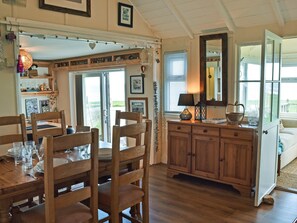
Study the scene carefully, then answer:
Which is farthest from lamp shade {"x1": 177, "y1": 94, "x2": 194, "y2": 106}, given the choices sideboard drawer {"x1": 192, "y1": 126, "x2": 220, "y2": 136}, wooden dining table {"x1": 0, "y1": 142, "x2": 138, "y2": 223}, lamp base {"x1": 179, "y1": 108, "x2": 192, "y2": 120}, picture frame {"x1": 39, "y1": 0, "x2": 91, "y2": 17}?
wooden dining table {"x1": 0, "y1": 142, "x2": 138, "y2": 223}

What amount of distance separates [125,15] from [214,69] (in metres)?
1.67

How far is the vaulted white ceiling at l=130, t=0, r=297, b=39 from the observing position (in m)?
3.60

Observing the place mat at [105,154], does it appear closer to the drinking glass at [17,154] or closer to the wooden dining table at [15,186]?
the wooden dining table at [15,186]

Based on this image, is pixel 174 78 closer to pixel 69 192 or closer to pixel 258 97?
pixel 258 97

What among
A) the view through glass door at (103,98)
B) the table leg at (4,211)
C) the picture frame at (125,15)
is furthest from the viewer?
the view through glass door at (103,98)

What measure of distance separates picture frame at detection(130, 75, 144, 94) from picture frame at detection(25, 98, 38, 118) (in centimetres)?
319

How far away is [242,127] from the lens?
3639mm

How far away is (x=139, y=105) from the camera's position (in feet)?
17.3

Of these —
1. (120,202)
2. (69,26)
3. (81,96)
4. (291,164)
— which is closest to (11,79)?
(69,26)

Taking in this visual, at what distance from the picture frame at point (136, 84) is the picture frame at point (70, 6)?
166 cm

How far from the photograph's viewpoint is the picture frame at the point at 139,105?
5.15 metres

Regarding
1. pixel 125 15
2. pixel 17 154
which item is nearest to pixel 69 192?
pixel 17 154

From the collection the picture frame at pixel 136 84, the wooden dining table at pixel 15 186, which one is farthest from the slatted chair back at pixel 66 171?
the picture frame at pixel 136 84

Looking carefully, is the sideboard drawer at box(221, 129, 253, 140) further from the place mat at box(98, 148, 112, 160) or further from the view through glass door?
the view through glass door
